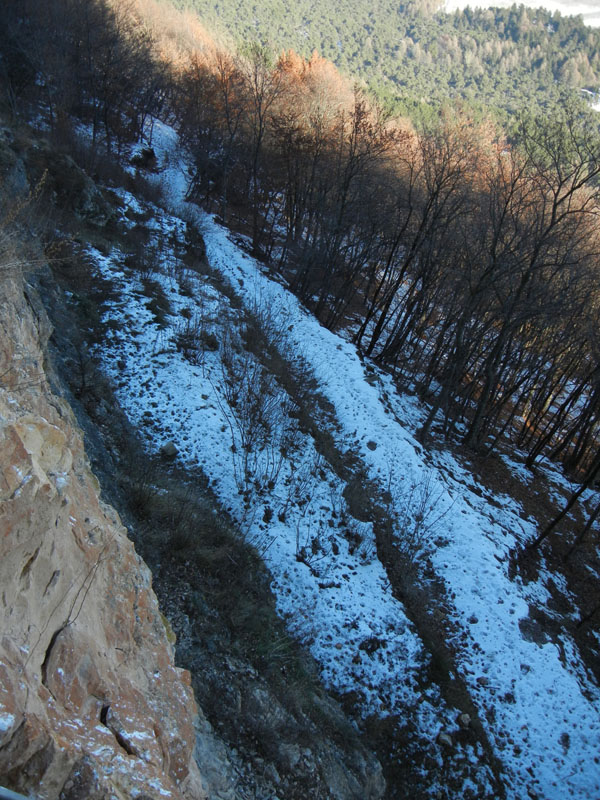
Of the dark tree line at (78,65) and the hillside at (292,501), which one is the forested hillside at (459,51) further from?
the hillside at (292,501)

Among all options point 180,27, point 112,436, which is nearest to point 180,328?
point 112,436

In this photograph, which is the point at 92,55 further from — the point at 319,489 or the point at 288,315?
the point at 319,489

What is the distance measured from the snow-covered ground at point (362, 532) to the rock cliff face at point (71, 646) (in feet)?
13.2

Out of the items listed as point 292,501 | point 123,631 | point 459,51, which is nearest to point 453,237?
point 292,501

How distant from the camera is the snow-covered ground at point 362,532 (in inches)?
273

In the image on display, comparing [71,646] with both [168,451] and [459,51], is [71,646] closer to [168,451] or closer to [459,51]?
[168,451]

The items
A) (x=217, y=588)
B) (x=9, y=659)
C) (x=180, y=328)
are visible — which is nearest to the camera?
(x=9, y=659)

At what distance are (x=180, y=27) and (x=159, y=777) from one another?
236 ft

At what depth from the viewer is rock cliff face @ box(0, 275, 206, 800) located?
215 centimetres

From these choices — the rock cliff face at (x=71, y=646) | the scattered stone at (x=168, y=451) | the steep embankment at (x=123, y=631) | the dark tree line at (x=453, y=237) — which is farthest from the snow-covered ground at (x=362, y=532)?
the rock cliff face at (x=71, y=646)

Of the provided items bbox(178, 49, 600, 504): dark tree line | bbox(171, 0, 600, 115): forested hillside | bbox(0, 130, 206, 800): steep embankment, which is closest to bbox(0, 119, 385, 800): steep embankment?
bbox(0, 130, 206, 800): steep embankment

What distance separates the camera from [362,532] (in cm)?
927

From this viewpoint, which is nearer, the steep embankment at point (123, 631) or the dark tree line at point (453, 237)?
the steep embankment at point (123, 631)

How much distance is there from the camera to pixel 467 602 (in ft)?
28.1
